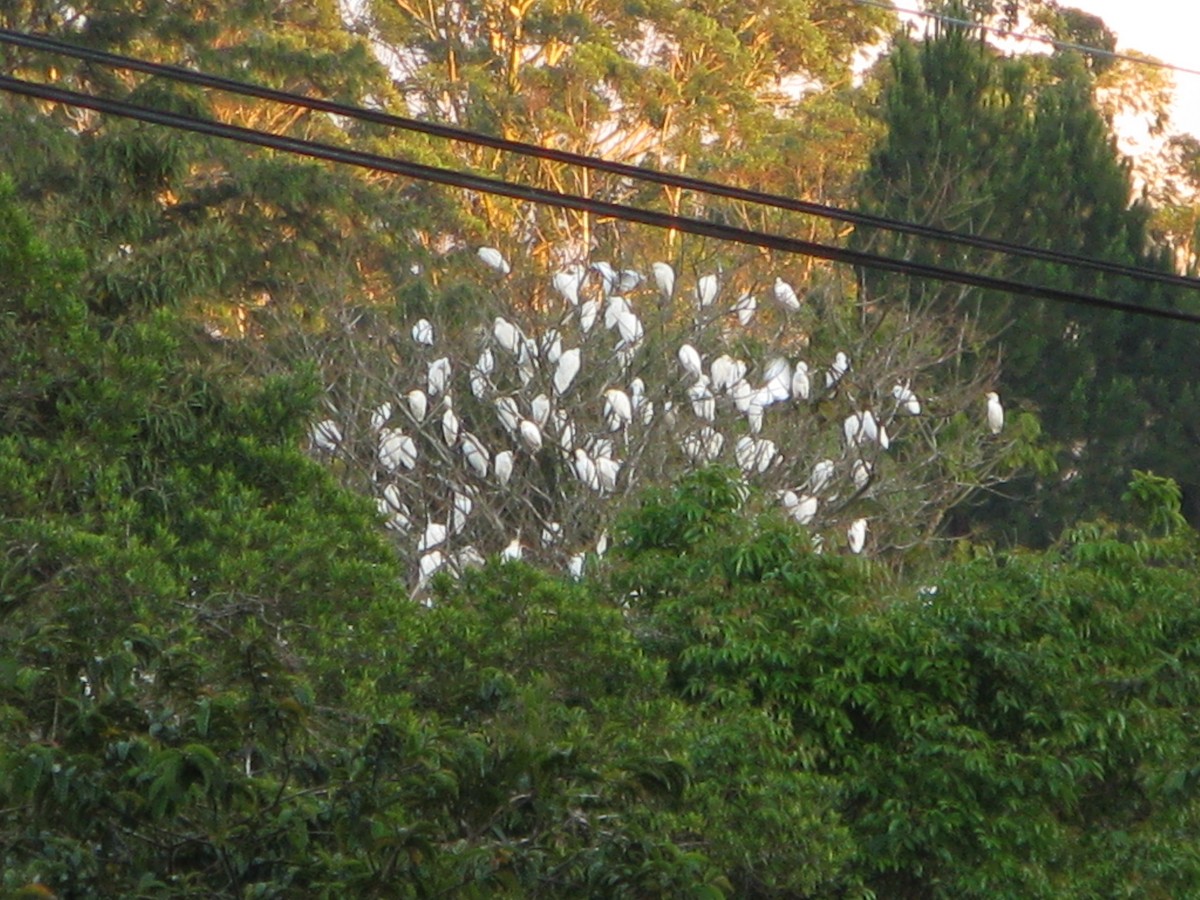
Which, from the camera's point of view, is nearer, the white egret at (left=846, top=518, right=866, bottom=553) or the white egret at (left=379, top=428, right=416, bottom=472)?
the white egret at (left=846, top=518, right=866, bottom=553)

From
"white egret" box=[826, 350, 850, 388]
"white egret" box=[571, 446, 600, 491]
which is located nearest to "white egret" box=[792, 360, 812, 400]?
"white egret" box=[826, 350, 850, 388]

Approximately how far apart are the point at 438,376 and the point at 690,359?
7.44ft

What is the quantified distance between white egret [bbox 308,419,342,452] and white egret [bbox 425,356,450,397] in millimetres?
871

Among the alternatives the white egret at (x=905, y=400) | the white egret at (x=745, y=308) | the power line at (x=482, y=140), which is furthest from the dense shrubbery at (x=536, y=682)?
the white egret at (x=745, y=308)

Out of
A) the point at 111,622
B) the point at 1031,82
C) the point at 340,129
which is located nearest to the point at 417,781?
the point at 111,622

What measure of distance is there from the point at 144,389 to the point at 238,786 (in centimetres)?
410

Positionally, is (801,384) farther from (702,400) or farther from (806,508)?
(806,508)

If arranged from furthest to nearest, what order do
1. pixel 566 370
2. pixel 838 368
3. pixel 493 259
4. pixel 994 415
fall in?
pixel 994 415 → pixel 838 368 → pixel 493 259 → pixel 566 370

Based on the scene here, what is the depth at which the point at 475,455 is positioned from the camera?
1662cm

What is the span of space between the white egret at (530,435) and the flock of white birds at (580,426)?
2cm

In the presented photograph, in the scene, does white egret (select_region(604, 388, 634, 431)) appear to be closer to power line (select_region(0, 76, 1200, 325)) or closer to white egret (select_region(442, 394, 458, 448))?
white egret (select_region(442, 394, 458, 448))

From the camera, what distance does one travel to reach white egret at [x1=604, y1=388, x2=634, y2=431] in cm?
1609

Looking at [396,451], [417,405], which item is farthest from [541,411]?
[396,451]

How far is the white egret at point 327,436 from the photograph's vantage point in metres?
16.3
